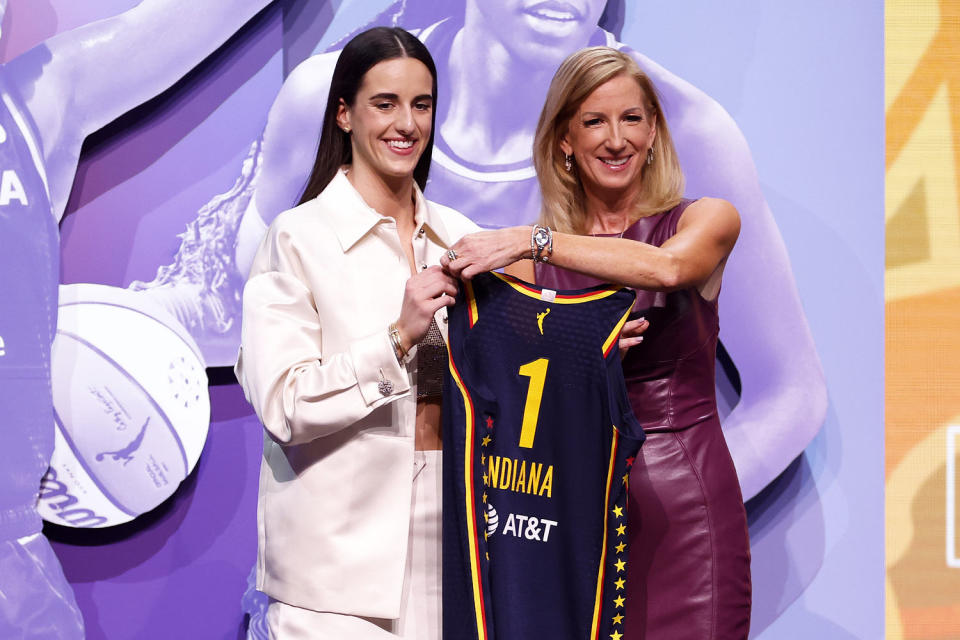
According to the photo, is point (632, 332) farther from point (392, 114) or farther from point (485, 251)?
point (392, 114)

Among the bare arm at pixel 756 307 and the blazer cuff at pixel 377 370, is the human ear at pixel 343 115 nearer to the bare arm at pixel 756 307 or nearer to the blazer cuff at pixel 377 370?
the blazer cuff at pixel 377 370

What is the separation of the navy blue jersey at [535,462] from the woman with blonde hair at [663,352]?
106mm

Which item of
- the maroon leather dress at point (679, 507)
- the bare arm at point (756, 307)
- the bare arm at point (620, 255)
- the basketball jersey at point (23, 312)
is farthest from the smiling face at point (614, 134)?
the basketball jersey at point (23, 312)

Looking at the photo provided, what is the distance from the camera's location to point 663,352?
211 centimetres

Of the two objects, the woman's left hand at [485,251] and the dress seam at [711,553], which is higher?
the woman's left hand at [485,251]

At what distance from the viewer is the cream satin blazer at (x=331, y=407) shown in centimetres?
180

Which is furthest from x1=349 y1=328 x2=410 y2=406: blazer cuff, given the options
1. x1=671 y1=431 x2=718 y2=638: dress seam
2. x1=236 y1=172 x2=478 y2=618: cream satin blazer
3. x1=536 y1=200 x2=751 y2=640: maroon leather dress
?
x1=671 y1=431 x2=718 y2=638: dress seam

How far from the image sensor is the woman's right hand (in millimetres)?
1787

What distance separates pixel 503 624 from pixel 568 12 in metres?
2.19

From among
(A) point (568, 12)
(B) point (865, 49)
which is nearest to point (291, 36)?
(A) point (568, 12)

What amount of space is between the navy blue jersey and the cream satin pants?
0.09m

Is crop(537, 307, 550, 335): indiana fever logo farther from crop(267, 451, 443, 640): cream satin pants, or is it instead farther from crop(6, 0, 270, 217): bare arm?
crop(6, 0, 270, 217): bare arm

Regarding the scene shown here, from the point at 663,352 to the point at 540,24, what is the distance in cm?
158

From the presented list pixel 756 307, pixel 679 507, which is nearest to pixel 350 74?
pixel 679 507
